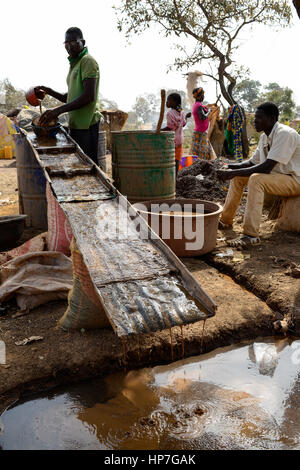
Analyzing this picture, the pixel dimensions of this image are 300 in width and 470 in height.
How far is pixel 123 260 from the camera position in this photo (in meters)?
2.58

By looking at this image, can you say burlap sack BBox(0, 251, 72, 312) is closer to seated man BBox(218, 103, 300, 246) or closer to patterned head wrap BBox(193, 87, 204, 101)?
seated man BBox(218, 103, 300, 246)

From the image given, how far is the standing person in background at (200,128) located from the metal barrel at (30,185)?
143 inches

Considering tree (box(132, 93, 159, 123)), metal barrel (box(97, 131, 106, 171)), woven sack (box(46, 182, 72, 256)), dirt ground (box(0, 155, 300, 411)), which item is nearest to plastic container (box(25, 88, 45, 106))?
metal barrel (box(97, 131, 106, 171))

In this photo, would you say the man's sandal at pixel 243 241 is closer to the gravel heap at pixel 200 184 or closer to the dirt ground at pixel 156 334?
the dirt ground at pixel 156 334

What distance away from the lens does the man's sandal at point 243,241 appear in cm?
418

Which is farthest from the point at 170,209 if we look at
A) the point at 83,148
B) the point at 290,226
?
the point at 290,226

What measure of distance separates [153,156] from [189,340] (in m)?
2.25

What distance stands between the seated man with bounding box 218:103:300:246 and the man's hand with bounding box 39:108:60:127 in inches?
73.2

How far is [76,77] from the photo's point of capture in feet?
12.8

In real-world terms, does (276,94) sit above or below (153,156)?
above

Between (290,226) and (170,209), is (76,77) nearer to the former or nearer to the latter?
(170,209)

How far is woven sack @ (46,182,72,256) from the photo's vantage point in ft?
11.0

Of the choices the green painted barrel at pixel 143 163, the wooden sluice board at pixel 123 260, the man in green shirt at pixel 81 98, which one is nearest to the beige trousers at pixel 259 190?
the green painted barrel at pixel 143 163

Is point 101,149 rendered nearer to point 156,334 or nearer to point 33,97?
point 33,97
